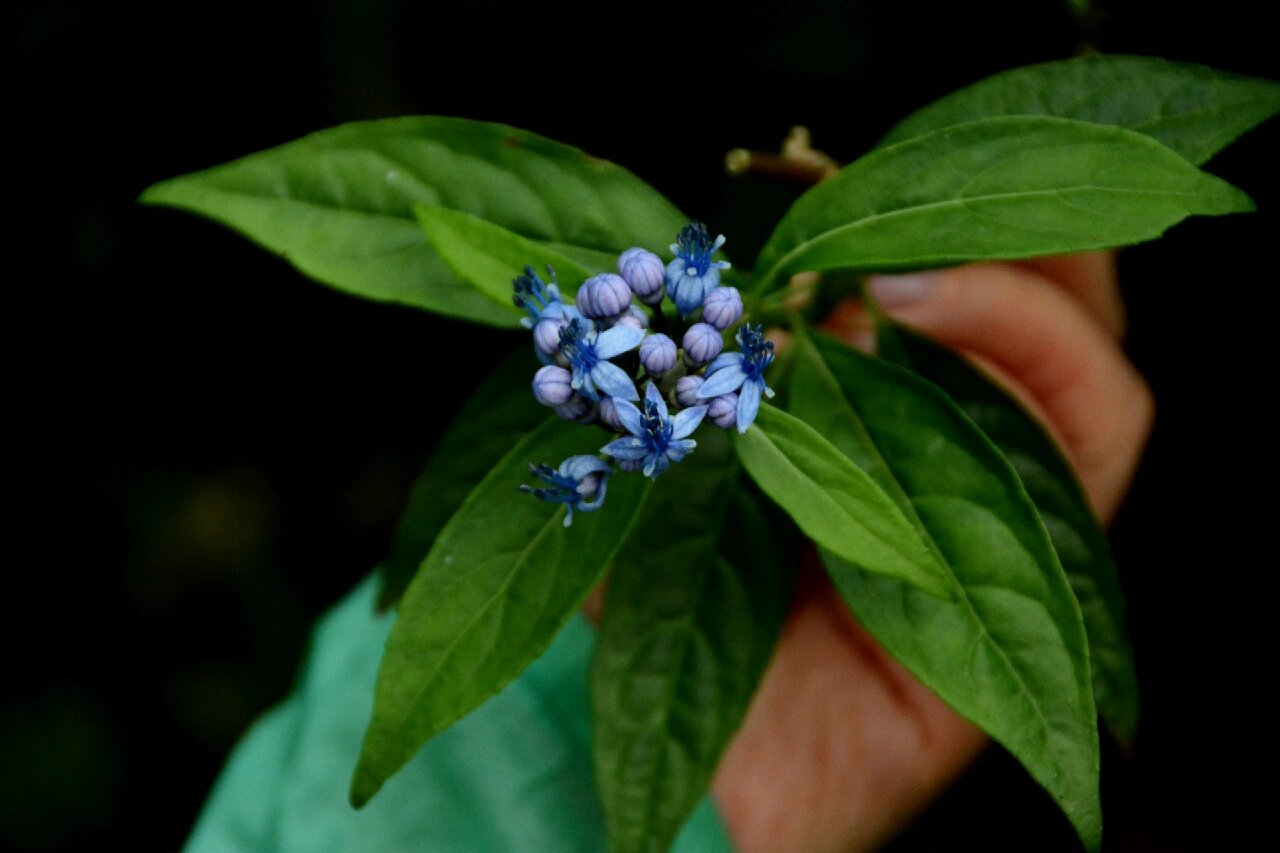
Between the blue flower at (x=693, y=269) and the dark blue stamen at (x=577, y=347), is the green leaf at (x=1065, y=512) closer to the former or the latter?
the blue flower at (x=693, y=269)

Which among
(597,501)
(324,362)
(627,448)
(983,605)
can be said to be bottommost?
(324,362)

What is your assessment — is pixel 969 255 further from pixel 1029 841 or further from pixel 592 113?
Answer: pixel 1029 841

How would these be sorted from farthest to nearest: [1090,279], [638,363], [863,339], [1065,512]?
[1090,279] < [863,339] < [1065,512] < [638,363]

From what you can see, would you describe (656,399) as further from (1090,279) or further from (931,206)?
(1090,279)

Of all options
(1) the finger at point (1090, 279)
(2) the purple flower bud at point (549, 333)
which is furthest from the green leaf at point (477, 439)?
(1) the finger at point (1090, 279)

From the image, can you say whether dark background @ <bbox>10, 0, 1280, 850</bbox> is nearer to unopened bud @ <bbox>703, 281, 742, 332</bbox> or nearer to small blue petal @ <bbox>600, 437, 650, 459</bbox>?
unopened bud @ <bbox>703, 281, 742, 332</bbox>

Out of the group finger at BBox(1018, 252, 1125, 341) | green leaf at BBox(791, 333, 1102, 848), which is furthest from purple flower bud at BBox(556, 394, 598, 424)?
finger at BBox(1018, 252, 1125, 341)

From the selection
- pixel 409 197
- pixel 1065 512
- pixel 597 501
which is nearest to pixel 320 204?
pixel 409 197
